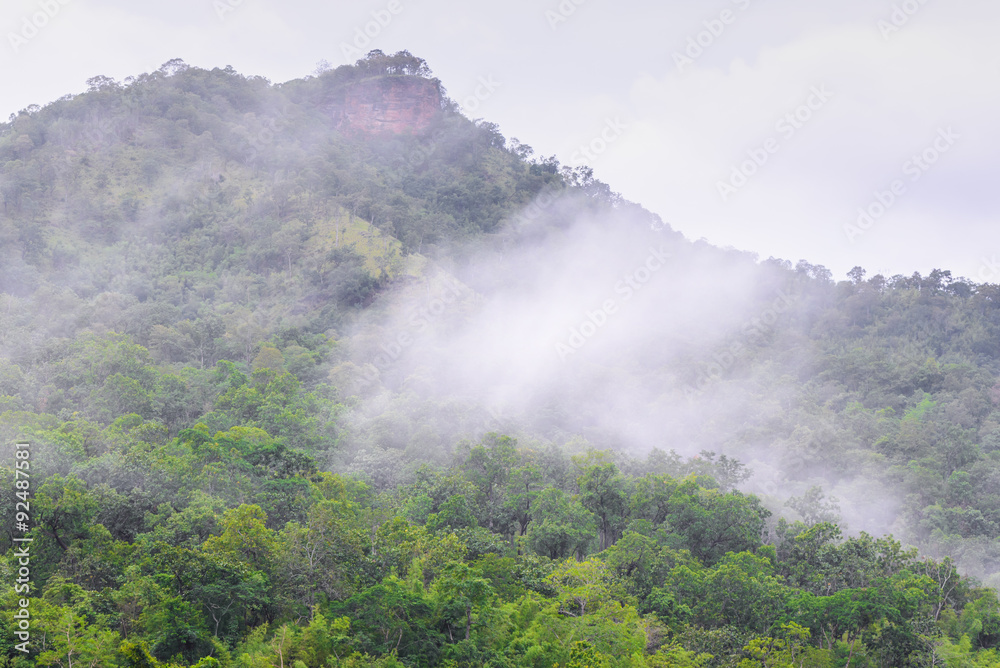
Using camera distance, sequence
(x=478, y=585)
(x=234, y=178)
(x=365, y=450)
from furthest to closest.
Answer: (x=234, y=178) → (x=365, y=450) → (x=478, y=585)

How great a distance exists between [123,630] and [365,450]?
637 inches

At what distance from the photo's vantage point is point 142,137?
6531 cm

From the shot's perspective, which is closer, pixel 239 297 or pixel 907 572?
pixel 907 572

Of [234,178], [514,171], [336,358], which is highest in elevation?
[514,171]

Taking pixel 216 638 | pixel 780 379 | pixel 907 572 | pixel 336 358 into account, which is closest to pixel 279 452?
pixel 216 638

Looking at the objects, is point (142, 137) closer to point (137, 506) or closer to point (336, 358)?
point (336, 358)
